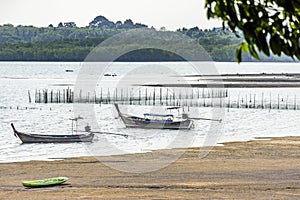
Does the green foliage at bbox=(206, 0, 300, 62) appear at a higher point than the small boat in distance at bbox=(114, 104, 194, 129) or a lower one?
higher

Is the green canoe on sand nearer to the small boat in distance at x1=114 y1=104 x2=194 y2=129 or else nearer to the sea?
the sea

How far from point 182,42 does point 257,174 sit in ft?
435

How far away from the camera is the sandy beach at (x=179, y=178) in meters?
19.9

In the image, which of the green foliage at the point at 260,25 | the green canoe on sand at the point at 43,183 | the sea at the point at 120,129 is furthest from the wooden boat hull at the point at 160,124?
the green foliage at the point at 260,25

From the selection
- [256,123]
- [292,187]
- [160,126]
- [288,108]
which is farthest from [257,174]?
[288,108]

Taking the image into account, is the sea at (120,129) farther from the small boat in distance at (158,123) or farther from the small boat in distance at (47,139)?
the small boat in distance at (158,123)

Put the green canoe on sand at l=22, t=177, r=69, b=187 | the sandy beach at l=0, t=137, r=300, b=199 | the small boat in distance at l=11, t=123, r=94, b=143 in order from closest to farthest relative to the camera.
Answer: the sandy beach at l=0, t=137, r=300, b=199 < the green canoe on sand at l=22, t=177, r=69, b=187 < the small boat in distance at l=11, t=123, r=94, b=143

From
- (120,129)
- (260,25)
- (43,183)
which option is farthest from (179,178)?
(120,129)

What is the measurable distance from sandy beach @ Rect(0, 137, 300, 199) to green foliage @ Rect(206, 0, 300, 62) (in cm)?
1383

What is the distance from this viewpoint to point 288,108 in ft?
226

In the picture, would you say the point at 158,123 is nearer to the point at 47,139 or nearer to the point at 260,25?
the point at 47,139

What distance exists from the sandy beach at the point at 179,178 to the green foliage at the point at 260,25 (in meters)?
13.8

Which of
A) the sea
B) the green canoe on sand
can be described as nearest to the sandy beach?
the green canoe on sand

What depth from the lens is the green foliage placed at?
551 cm
